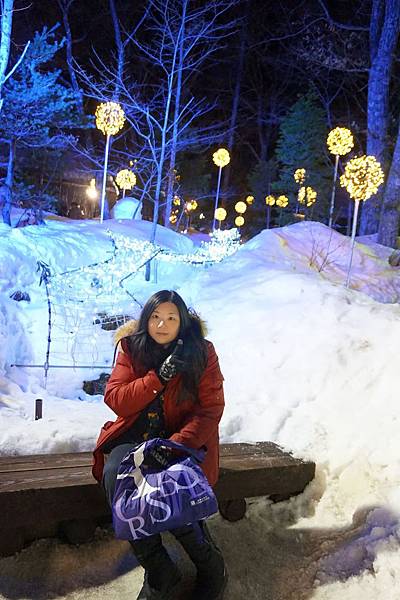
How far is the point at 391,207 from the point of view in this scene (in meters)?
13.5

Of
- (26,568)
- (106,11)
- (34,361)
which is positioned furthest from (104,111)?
(106,11)

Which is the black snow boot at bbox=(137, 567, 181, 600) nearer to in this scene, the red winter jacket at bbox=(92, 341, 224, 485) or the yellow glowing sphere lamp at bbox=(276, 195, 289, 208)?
the red winter jacket at bbox=(92, 341, 224, 485)

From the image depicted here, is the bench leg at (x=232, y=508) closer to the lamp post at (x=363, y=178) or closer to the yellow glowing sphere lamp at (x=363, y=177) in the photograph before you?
the lamp post at (x=363, y=178)

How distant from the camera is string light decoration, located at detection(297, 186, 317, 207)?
2025cm

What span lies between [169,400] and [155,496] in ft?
1.67

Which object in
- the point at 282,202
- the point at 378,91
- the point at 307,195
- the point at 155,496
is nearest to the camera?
the point at 155,496

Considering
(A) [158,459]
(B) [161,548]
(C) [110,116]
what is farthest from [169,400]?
(C) [110,116]

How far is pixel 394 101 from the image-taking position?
59.7 feet

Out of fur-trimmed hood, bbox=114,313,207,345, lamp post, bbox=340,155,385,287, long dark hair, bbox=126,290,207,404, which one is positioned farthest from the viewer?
lamp post, bbox=340,155,385,287

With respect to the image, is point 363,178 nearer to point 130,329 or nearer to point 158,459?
point 130,329

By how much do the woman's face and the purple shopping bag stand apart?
1.83 feet

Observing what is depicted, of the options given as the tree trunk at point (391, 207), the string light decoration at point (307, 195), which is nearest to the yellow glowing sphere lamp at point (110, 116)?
the tree trunk at point (391, 207)

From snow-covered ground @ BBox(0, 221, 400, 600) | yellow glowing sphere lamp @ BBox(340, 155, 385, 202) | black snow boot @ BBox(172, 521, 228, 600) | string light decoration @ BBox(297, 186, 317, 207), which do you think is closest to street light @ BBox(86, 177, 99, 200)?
string light decoration @ BBox(297, 186, 317, 207)

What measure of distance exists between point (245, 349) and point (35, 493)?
125 inches
